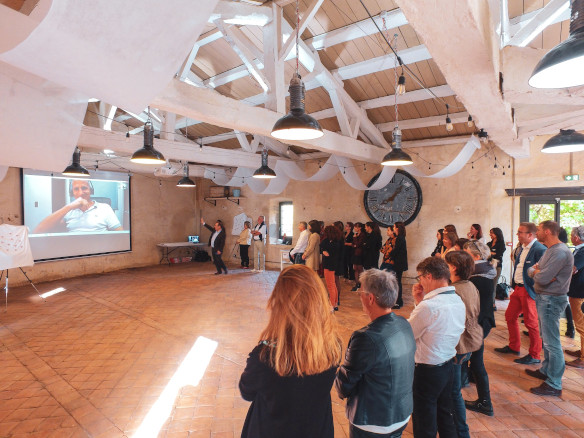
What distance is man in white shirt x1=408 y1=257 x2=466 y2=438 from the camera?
182 cm

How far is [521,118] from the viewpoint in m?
4.28

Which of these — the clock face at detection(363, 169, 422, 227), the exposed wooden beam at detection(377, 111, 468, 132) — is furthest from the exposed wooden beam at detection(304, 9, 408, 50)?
the clock face at detection(363, 169, 422, 227)

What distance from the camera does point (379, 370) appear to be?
4.60 ft

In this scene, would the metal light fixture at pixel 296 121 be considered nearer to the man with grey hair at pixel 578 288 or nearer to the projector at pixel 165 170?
the man with grey hair at pixel 578 288

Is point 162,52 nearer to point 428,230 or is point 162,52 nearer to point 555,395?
point 555,395

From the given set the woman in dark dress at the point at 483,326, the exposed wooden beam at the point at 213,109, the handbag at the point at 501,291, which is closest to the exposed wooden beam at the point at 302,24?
the exposed wooden beam at the point at 213,109

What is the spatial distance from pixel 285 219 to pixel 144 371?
7088 mm

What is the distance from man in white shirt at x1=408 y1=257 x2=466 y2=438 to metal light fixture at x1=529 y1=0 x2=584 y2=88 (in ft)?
3.47

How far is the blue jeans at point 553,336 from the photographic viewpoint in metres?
2.92

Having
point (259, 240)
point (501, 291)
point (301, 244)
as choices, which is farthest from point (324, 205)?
point (501, 291)

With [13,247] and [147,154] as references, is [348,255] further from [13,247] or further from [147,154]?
[13,247]

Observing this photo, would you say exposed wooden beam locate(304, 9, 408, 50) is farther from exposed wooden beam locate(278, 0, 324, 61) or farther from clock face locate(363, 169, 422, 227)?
clock face locate(363, 169, 422, 227)

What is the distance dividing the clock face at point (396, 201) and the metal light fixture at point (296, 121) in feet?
17.3

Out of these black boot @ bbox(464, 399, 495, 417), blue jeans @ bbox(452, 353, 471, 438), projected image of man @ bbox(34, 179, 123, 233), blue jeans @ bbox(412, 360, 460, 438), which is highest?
projected image of man @ bbox(34, 179, 123, 233)
